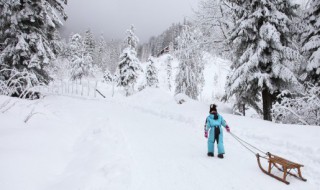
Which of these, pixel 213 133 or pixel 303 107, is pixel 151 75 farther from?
pixel 213 133

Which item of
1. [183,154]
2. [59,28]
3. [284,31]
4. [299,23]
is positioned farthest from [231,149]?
[59,28]

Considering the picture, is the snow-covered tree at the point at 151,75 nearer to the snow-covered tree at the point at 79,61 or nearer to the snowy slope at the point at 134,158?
the snow-covered tree at the point at 79,61

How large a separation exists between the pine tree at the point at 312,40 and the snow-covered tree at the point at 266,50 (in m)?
0.58

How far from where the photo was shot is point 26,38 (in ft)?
54.9

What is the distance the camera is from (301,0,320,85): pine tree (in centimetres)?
1153

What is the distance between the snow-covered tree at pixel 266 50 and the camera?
1225 cm

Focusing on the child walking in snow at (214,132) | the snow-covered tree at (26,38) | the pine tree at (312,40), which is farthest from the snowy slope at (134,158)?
the snow-covered tree at (26,38)

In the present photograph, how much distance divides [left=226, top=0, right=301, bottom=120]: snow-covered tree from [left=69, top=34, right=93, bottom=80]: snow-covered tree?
45799mm

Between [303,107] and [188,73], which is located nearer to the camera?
[303,107]

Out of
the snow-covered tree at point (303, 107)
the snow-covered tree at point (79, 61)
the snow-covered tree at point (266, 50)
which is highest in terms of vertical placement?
the snow-covered tree at point (79, 61)

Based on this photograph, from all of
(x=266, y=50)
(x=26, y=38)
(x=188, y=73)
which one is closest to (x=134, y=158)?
(x=266, y=50)

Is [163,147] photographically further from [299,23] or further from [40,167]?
[299,23]

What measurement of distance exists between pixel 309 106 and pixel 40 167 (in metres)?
10.6

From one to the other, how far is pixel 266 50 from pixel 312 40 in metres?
2.08
